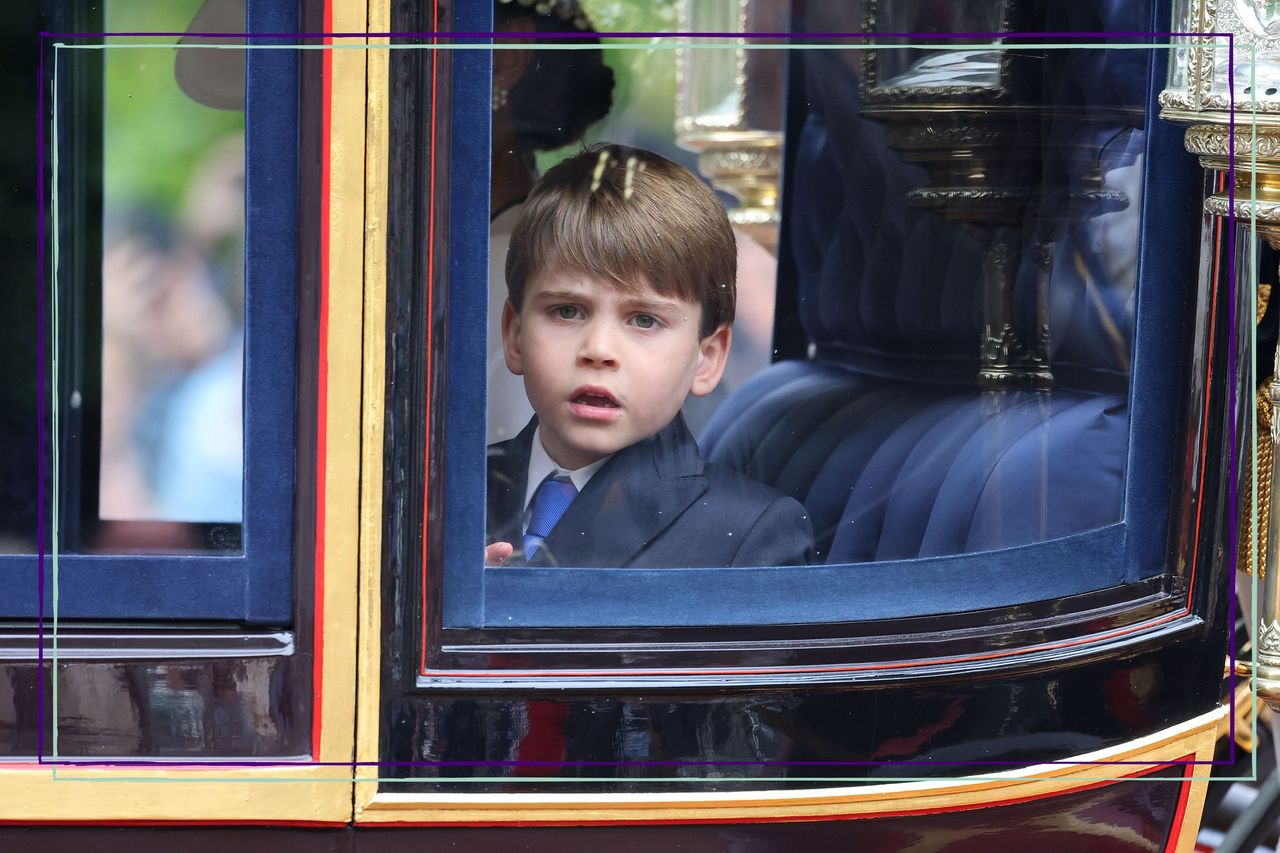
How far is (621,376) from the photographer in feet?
4.15

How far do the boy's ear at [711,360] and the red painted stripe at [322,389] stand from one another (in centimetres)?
32

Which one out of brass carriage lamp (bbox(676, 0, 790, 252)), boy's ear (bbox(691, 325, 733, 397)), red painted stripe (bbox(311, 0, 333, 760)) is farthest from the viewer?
brass carriage lamp (bbox(676, 0, 790, 252))

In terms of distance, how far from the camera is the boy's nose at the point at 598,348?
1.25 metres

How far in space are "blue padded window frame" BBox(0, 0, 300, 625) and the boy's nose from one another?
0.24 meters

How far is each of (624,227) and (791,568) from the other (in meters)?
0.33

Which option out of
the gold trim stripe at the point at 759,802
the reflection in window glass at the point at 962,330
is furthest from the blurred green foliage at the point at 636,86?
the gold trim stripe at the point at 759,802

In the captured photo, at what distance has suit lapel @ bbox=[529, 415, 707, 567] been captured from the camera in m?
1.26

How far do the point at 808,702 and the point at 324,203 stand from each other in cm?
58

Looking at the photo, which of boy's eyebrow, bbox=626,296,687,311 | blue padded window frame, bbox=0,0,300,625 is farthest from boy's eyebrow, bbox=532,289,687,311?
blue padded window frame, bbox=0,0,300,625

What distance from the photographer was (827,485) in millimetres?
1321

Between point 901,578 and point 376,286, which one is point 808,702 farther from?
point 376,286

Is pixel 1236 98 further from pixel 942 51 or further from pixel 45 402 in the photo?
pixel 45 402

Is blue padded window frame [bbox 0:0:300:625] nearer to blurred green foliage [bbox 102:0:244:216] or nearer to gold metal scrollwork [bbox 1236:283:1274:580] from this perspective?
blurred green foliage [bbox 102:0:244:216]

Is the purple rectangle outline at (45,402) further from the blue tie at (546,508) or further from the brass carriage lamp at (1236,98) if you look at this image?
the blue tie at (546,508)
